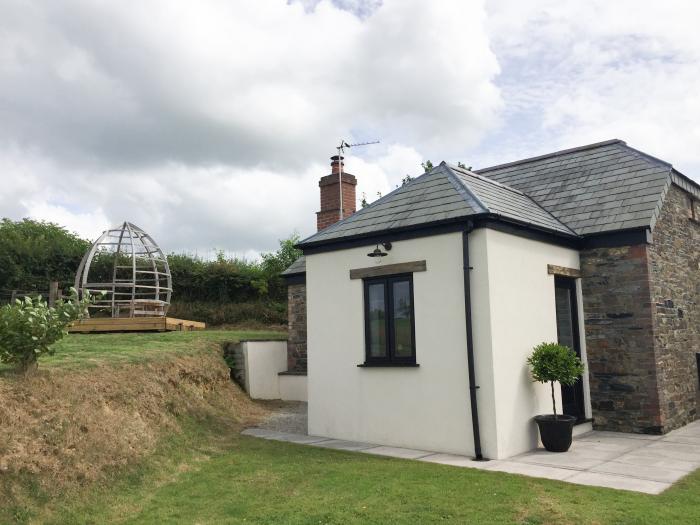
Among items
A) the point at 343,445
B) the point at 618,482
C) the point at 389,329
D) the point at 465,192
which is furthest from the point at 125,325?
the point at 618,482

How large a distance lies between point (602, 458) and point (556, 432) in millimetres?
679

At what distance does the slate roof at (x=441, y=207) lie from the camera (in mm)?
8836

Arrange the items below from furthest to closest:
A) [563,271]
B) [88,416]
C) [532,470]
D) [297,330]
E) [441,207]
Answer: [297,330], [563,271], [441,207], [88,416], [532,470]

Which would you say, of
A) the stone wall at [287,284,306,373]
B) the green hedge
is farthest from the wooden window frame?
the green hedge

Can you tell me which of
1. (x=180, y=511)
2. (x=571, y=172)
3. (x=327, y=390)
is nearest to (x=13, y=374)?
(x=180, y=511)

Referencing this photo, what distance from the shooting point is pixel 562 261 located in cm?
1017

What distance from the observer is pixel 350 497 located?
6.22 m

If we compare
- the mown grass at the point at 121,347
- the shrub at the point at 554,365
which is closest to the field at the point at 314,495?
the mown grass at the point at 121,347

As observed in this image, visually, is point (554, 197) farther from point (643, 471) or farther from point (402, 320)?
point (643, 471)

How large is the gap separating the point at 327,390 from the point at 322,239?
261cm

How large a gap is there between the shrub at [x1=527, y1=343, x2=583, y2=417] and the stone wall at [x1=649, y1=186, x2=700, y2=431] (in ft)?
8.17

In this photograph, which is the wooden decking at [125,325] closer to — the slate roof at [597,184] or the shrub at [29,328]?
the shrub at [29,328]

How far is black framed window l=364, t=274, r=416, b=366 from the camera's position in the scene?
907cm

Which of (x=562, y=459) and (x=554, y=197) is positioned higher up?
(x=554, y=197)
